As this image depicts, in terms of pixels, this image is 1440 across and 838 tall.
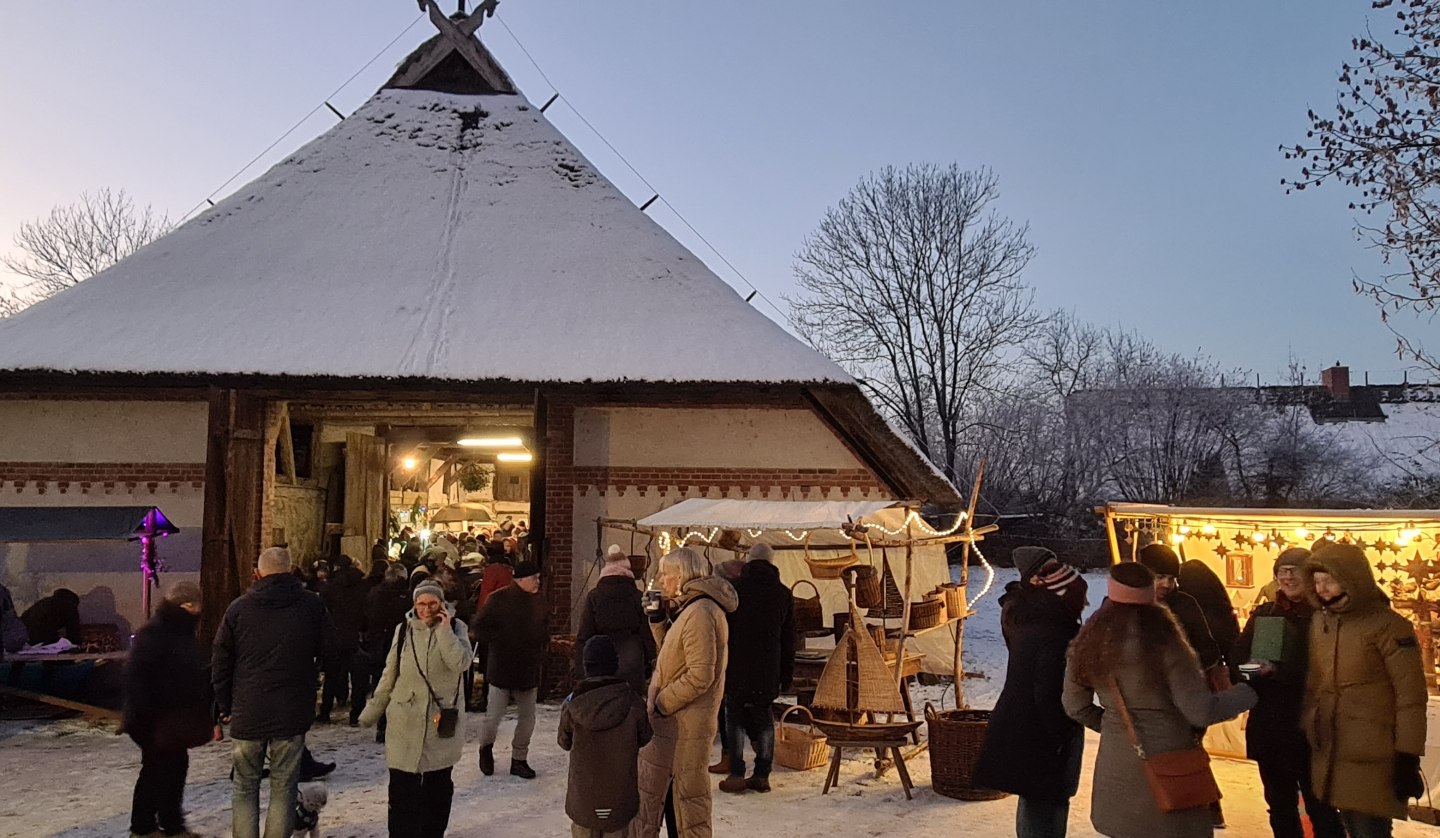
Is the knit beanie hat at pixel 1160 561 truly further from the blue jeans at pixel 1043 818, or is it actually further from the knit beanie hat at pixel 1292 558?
the blue jeans at pixel 1043 818

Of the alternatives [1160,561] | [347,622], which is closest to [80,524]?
[347,622]

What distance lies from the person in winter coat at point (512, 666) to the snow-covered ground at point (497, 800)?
176mm

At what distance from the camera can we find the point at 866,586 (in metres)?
7.57

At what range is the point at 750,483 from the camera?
11000mm

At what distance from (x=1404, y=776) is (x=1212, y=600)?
95.3 inches

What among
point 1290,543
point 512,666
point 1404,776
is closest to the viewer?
point 1404,776

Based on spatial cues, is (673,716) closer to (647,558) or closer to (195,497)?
(647,558)

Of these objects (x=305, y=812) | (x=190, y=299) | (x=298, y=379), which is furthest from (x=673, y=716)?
(x=190, y=299)

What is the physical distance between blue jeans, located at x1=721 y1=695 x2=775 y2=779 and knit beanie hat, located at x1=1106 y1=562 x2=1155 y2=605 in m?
3.33

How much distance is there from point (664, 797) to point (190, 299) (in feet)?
29.9

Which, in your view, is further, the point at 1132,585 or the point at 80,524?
the point at 80,524

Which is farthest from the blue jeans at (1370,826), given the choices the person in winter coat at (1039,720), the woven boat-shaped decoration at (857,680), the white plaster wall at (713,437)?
the white plaster wall at (713,437)

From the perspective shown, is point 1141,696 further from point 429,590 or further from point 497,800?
point 497,800

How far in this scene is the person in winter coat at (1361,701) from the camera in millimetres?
4227
